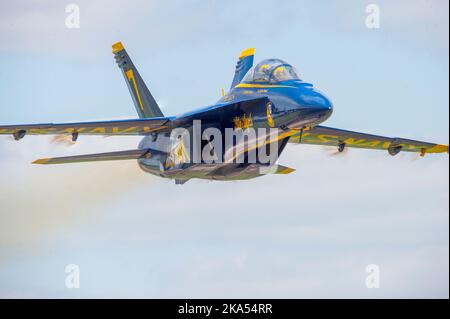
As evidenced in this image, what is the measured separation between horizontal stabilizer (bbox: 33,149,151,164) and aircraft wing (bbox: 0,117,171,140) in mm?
1061

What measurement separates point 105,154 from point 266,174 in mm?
6801

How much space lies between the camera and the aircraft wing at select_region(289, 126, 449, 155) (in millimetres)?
45625

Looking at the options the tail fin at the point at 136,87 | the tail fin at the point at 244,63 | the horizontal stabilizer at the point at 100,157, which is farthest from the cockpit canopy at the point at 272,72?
the tail fin at the point at 136,87

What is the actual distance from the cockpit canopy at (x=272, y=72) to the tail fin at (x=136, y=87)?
331 inches

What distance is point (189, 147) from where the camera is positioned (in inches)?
1614

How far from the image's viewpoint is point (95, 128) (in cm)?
4181

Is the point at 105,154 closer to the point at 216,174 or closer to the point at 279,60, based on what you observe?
the point at 216,174

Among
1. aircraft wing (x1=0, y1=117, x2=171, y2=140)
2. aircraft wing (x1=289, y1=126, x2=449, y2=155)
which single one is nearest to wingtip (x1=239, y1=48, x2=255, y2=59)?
aircraft wing (x1=289, y1=126, x2=449, y2=155)

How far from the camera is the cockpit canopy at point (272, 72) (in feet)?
128

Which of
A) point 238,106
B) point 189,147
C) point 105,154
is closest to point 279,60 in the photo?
point 238,106

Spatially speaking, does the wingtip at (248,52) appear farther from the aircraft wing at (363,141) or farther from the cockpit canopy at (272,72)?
the cockpit canopy at (272,72)

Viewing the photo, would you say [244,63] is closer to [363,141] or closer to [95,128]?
[363,141]

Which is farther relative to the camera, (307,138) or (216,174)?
(307,138)

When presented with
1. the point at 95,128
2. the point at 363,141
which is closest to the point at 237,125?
the point at 95,128
